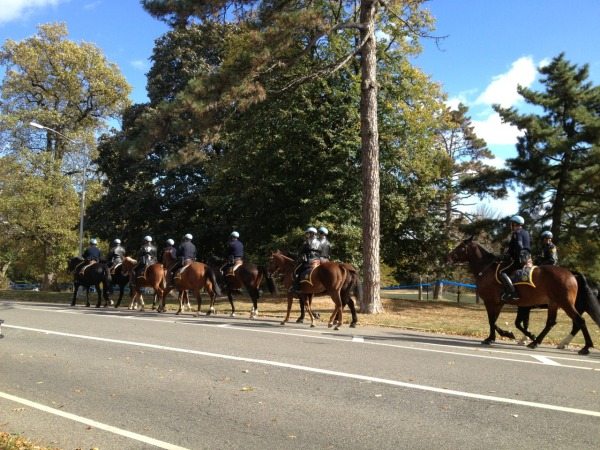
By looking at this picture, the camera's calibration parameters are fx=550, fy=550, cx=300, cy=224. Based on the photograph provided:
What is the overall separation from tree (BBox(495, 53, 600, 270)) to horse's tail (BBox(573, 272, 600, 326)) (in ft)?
35.6

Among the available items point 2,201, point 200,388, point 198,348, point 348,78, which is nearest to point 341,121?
point 348,78

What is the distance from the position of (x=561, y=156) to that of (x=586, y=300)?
1335cm

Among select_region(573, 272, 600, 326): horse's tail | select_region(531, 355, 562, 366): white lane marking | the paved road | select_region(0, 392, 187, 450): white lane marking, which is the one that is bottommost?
select_region(0, 392, 187, 450): white lane marking

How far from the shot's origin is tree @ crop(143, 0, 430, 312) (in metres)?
17.6

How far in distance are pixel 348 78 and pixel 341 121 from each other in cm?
207

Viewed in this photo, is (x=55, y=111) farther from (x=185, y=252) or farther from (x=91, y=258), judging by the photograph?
(x=185, y=252)

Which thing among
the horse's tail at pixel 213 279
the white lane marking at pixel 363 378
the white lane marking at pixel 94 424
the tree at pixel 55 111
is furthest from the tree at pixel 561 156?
the tree at pixel 55 111

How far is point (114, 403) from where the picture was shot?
6.57m

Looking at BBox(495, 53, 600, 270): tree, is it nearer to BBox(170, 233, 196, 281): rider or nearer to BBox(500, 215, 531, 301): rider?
BBox(500, 215, 531, 301): rider

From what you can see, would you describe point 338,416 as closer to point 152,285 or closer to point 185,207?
point 152,285

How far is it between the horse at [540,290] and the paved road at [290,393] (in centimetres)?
66

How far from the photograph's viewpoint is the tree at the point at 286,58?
57.8ft

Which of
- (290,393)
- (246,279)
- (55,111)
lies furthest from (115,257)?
(55,111)

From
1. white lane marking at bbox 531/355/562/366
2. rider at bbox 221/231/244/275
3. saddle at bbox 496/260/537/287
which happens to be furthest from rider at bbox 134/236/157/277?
white lane marking at bbox 531/355/562/366
